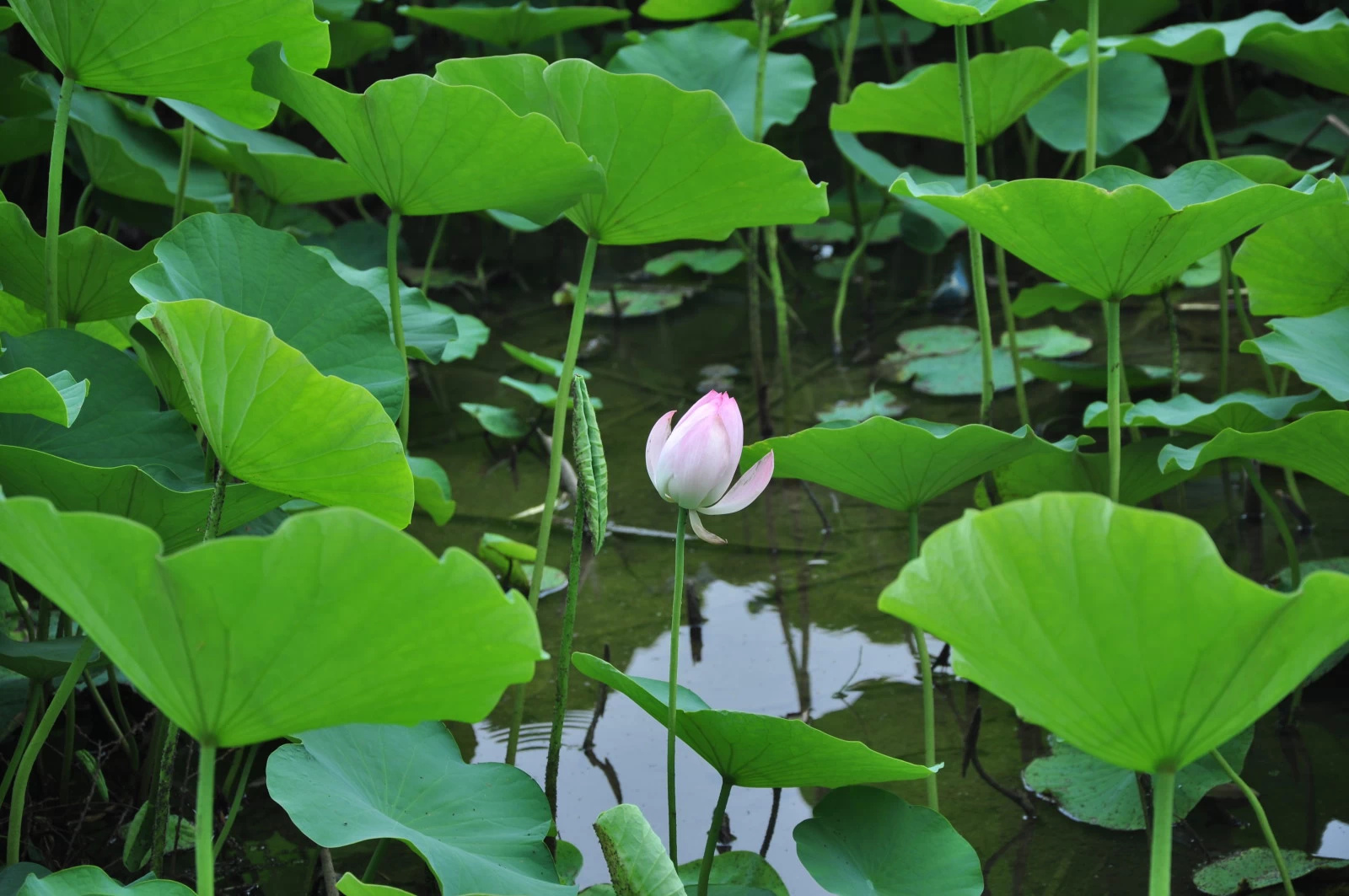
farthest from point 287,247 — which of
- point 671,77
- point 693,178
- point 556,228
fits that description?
point 556,228

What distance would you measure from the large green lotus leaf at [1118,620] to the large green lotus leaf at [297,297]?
1.74ft

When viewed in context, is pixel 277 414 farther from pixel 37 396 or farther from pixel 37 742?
pixel 37 742

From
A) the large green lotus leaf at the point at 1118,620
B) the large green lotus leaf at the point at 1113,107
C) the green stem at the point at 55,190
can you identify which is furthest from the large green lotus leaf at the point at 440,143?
the large green lotus leaf at the point at 1113,107

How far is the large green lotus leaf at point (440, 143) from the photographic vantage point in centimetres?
85

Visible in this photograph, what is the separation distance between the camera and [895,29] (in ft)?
10.2

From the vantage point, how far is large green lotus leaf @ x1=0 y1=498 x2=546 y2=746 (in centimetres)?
50

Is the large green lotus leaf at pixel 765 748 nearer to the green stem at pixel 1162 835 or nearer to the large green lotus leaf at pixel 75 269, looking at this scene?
the green stem at pixel 1162 835

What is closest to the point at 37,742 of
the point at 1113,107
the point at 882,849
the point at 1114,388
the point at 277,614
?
the point at 277,614

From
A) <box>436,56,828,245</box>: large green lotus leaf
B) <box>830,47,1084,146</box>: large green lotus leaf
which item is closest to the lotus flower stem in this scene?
<box>436,56,828,245</box>: large green lotus leaf

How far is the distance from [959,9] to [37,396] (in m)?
0.85

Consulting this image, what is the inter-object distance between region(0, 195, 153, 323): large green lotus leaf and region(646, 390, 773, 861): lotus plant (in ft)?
1.83

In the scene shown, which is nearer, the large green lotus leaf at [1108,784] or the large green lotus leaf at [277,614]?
the large green lotus leaf at [277,614]

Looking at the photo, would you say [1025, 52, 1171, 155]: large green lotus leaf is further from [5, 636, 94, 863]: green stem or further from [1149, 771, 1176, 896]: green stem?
[5, 636, 94, 863]: green stem

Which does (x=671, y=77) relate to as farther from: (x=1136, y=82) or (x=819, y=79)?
(x=819, y=79)
